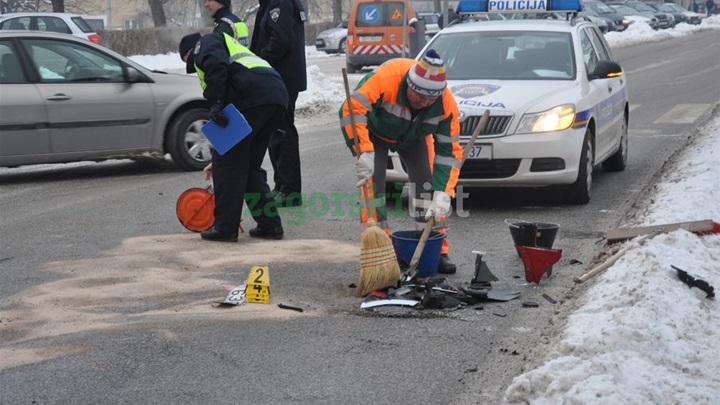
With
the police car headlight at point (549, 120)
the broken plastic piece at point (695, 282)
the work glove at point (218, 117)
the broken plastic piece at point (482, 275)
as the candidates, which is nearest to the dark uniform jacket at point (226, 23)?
the work glove at point (218, 117)

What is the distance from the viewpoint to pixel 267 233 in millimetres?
8461

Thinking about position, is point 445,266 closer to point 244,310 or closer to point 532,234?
point 532,234

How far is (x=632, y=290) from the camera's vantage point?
5812 millimetres

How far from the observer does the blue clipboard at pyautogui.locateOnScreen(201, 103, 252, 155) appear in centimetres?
802

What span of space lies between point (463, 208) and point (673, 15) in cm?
5036

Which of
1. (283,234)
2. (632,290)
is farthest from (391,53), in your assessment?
(632,290)

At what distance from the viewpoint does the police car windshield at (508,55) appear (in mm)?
10344

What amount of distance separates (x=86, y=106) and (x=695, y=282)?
7094mm

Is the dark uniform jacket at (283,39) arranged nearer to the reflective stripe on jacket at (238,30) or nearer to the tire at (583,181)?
the reflective stripe on jacket at (238,30)

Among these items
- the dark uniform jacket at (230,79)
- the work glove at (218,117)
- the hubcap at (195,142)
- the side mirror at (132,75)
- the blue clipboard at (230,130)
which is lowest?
the hubcap at (195,142)

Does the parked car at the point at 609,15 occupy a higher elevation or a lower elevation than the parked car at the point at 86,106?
lower

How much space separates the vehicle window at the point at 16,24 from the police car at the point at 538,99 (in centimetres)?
1693

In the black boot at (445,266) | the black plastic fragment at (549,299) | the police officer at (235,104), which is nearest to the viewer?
the black plastic fragment at (549,299)

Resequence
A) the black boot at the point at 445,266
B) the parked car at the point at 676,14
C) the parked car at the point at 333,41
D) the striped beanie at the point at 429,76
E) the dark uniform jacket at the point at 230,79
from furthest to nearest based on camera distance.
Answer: the parked car at the point at 676,14, the parked car at the point at 333,41, the dark uniform jacket at the point at 230,79, the black boot at the point at 445,266, the striped beanie at the point at 429,76
